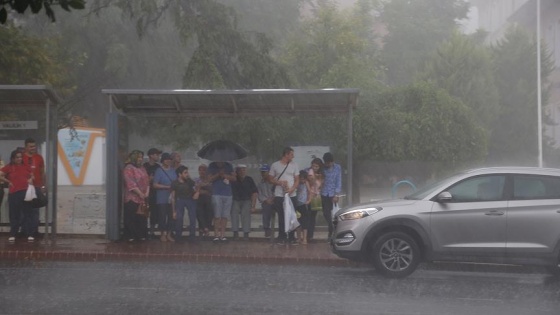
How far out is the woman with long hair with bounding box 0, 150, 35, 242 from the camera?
17688 mm

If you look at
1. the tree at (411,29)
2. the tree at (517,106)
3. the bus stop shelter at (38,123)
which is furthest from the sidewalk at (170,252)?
the tree at (411,29)

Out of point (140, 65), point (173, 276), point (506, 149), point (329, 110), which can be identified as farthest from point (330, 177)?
point (506, 149)

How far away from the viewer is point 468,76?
4188 centimetres

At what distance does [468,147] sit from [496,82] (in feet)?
53.7

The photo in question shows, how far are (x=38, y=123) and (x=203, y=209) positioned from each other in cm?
390

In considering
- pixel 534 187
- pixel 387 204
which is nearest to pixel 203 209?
pixel 387 204

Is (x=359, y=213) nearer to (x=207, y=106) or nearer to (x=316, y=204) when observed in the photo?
(x=316, y=204)

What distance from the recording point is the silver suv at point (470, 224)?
45.2 ft

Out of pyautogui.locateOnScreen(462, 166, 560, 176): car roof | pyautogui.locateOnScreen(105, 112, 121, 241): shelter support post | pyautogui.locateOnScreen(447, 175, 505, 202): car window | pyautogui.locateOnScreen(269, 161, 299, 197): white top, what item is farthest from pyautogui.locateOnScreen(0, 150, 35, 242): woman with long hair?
pyautogui.locateOnScreen(462, 166, 560, 176): car roof

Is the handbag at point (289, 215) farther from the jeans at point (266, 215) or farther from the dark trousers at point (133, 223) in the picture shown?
the dark trousers at point (133, 223)

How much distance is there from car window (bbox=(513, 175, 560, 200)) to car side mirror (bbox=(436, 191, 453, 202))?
964mm

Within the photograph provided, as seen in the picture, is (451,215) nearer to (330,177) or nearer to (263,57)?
(330,177)

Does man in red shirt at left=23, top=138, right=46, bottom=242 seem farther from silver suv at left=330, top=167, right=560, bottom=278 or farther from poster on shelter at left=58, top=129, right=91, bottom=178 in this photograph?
poster on shelter at left=58, top=129, right=91, bottom=178

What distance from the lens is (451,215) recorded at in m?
14.0
